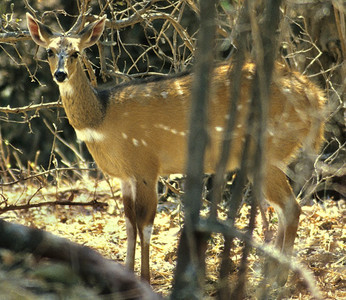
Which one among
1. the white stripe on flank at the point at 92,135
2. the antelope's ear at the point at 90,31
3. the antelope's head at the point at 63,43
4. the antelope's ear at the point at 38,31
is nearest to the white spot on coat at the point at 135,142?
the white stripe on flank at the point at 92,135

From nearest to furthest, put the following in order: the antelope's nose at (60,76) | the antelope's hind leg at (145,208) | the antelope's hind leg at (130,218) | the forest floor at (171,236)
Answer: the forest floor at (171,236) → the antelope's nose at (60,76) → the antelope's hind leg at (145,208) → the antelope's hind leg at (130,218)

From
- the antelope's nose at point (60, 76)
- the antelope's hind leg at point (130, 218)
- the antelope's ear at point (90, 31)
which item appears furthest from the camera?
the antelope's ear at point (90, 31)

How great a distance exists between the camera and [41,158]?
10.9m

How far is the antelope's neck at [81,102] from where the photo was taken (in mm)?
5613

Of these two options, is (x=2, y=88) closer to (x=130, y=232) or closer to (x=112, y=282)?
(x=130, y=232)

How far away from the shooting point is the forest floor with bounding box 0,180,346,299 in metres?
4.94

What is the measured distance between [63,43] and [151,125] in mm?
954

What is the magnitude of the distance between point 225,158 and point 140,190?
3.27 metres

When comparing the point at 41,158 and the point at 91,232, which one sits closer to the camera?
the point at 91,232

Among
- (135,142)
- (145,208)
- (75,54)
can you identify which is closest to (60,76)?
(75,54)

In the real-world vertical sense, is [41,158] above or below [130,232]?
below

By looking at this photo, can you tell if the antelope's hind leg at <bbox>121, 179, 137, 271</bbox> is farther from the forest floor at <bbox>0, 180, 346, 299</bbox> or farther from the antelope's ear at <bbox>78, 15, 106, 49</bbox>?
the antelope's ear at <bbox>78, 15, 106, 49</bbox>

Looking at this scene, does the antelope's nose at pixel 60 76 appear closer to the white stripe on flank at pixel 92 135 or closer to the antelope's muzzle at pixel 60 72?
the antelope's muzzle at pixel 60 72

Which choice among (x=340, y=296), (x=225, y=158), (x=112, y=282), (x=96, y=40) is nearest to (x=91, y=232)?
(x=96, y=40)
